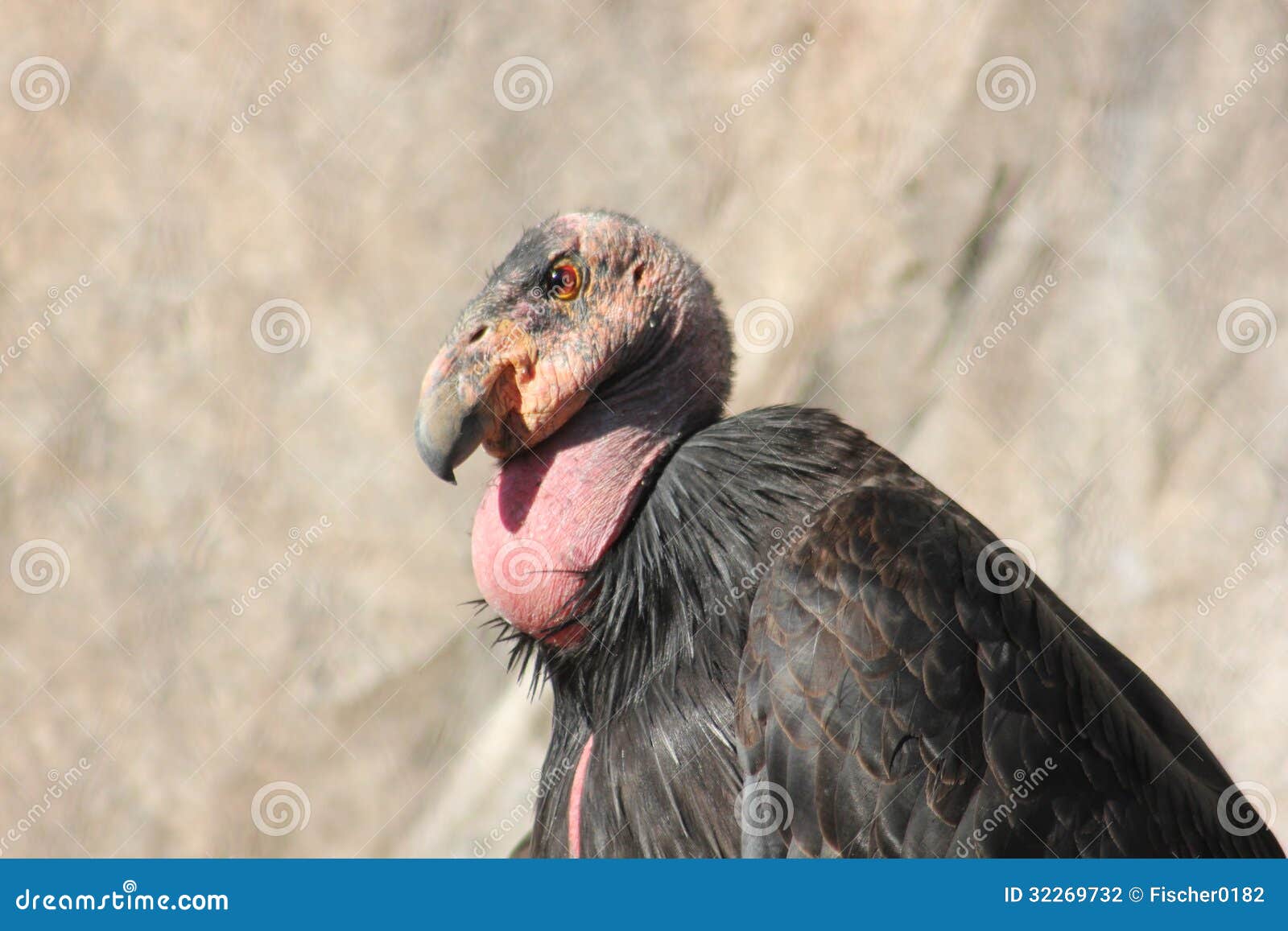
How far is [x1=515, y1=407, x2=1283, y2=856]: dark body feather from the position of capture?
2168 mm

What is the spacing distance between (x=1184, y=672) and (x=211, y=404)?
3.95m

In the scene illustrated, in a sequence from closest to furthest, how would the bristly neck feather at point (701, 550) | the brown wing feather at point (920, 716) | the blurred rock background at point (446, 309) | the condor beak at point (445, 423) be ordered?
the brown wing feather at point (920, 716)
the bristly neck feather at point (701, 550)
the condor beak at point (445, 423)
the blurred rock background at point (446, 309)

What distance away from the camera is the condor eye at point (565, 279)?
269 centimetres

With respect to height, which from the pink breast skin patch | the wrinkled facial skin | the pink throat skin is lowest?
the pink breast skin patch

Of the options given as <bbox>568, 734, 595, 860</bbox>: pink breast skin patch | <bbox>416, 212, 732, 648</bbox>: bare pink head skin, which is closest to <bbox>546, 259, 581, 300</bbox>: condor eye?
<bbox>416, 212, 732, 648</bbox>: bare pink head skin

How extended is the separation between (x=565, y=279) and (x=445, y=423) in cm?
40

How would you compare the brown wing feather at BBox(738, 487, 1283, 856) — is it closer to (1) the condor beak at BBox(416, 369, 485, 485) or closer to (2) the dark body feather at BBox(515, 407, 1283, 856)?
(2) the dark body feather at BBox(515, 407, 1283, 856)

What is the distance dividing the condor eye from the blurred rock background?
2471 mm

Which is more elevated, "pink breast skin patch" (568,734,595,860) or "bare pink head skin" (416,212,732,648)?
"bare pink head skin" (416,212,732,648)

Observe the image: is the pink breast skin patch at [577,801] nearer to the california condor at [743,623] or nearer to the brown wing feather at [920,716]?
the california condor at [743,623]

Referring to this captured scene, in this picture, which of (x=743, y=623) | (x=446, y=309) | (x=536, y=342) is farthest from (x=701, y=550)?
(x=446, y=309)

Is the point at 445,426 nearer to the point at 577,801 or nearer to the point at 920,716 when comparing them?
the point at 577,801

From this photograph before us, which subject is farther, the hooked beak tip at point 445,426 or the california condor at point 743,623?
the hooked beak tip at point 445,426

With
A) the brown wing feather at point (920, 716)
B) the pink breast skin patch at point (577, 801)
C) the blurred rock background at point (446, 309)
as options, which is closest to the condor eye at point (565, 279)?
the brown wing feather at point (920, 716)
